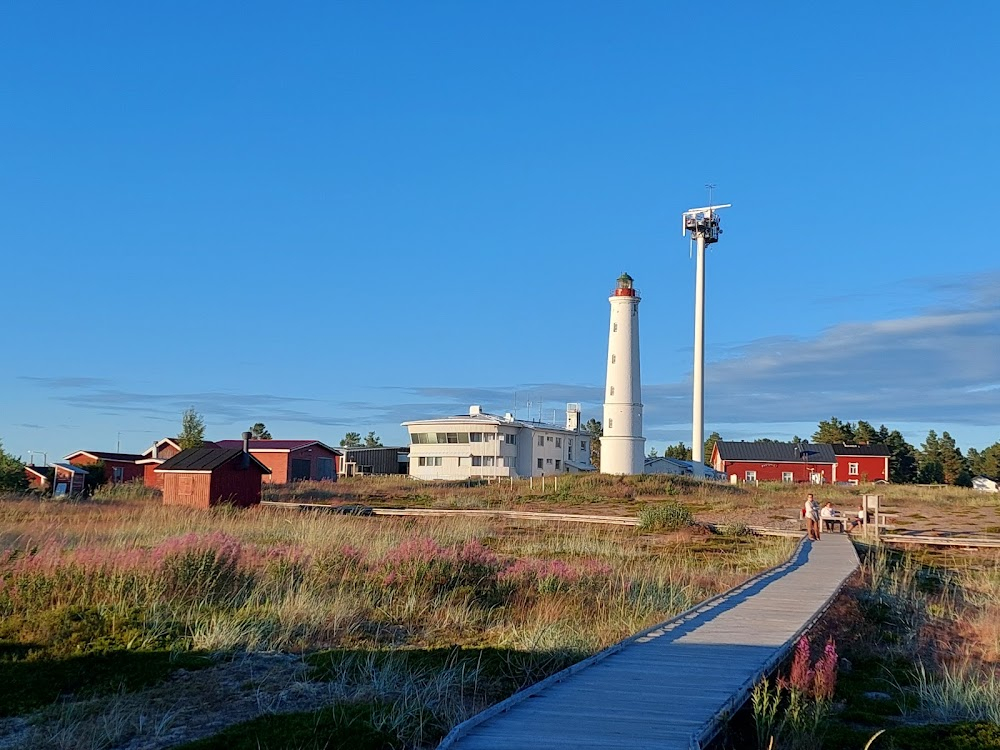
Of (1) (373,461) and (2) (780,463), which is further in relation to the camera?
(1) (373,461)

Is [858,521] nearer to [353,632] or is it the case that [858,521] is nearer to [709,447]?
[353,632]

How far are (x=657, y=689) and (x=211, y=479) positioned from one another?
2932 centimetres

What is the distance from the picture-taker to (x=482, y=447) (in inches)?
2724

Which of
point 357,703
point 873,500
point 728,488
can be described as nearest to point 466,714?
point 357,703

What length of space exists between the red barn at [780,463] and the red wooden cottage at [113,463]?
153 feet

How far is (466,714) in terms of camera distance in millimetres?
8156

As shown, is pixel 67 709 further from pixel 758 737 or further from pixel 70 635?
pixel 758 737

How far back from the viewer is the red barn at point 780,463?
256ft

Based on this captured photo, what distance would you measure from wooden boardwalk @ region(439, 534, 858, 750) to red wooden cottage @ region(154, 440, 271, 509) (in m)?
25.8

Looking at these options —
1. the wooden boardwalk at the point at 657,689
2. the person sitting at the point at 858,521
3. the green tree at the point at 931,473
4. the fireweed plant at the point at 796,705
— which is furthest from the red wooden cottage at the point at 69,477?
the green tree at the point at 931,473

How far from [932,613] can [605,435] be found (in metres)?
43.3

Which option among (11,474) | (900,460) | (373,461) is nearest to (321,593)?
(11,474)

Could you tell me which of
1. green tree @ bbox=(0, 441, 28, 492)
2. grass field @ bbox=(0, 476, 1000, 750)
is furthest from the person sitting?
green tree @ bbox=(0, 441, 28, 492)

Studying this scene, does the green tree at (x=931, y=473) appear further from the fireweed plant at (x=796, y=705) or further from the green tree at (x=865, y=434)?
the fireweed plant at (x=796, y=705)
